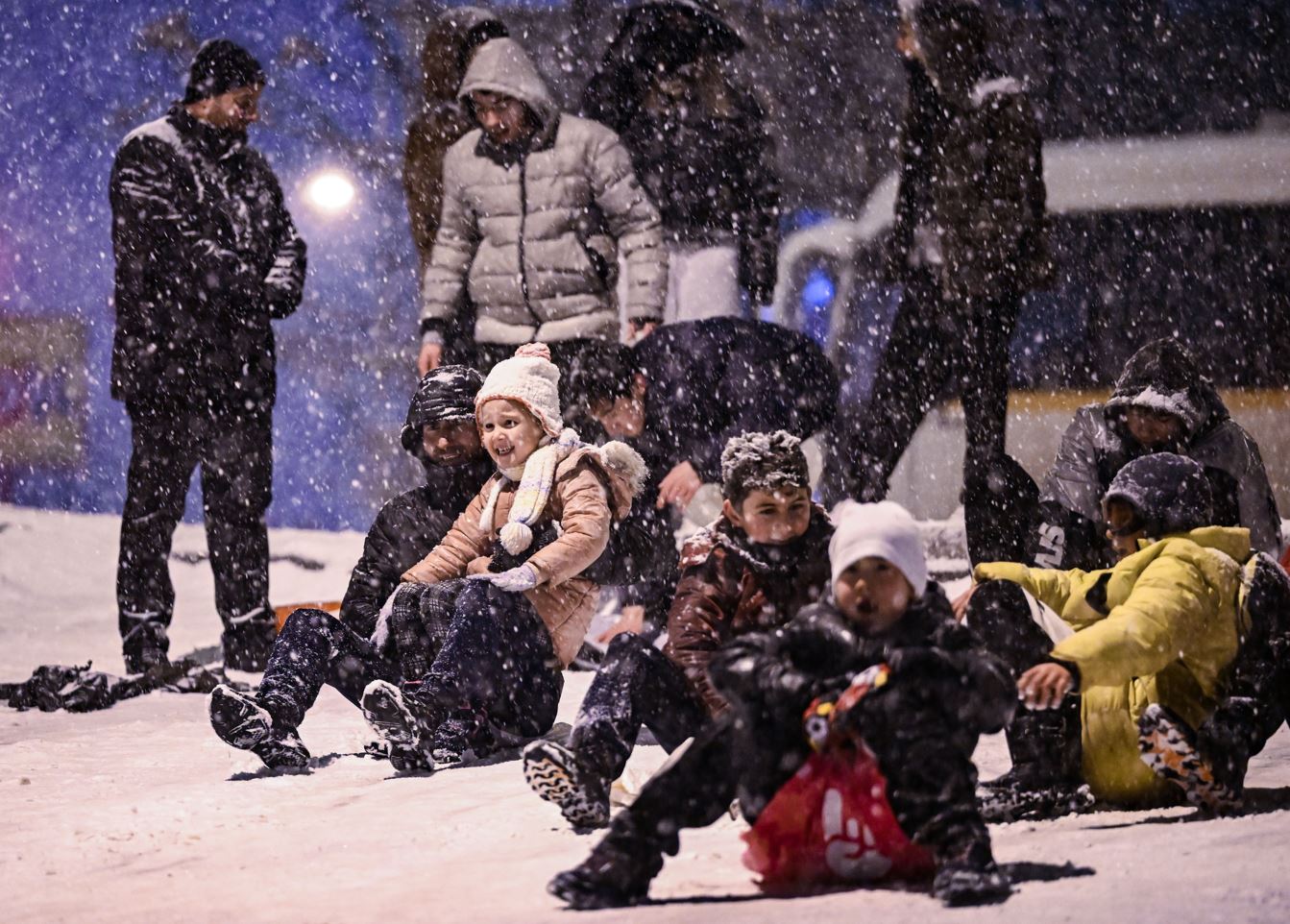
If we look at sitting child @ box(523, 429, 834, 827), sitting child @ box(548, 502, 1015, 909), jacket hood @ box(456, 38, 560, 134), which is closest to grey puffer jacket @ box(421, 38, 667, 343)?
jacket hood @ box(456, 38, 560, 134)

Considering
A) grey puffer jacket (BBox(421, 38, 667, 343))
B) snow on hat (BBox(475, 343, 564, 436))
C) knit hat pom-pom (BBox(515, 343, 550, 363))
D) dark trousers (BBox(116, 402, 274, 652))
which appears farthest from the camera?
dark trousers (BBox(116, 402, 274, 652))

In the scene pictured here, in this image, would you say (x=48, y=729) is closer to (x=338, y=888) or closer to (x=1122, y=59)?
(x=338, y=888)

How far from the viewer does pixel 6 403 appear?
29.5ft

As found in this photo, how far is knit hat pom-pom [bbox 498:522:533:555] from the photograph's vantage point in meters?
4.08

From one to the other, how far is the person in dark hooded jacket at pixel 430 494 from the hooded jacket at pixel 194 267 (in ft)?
5.93

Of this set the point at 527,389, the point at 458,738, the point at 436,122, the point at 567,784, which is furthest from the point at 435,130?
the point at 567,784

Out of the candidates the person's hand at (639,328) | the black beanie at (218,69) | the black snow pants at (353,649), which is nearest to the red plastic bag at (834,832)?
the black snow pants at (353,649)

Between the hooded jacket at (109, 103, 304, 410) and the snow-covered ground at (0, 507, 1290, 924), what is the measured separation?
1579mm

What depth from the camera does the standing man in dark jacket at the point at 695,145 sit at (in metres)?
6.25

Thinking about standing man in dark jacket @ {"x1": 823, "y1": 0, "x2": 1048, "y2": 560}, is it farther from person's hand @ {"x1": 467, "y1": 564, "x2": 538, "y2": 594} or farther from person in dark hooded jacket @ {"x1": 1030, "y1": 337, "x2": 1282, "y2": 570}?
person's hand @ {"x1": 467, "y1": 564, "x2": 538, "y2": 594}

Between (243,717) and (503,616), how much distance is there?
0.67m

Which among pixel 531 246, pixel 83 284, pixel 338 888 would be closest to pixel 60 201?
pixel 83 284

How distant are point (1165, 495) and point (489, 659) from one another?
1.62 m

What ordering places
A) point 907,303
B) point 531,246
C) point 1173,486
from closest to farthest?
point 1173,486, point 531,246, point 907,303
